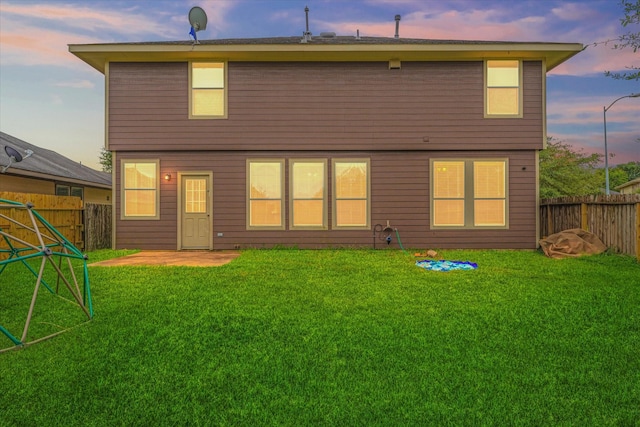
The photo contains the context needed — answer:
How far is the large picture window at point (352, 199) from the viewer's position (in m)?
10.0

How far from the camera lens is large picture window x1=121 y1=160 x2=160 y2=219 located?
32.6 feet

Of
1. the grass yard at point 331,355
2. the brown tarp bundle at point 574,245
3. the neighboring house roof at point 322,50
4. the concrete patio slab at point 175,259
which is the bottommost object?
the grass yard at point 331,355

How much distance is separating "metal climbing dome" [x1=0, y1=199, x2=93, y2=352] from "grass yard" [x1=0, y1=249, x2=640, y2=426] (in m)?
0.15

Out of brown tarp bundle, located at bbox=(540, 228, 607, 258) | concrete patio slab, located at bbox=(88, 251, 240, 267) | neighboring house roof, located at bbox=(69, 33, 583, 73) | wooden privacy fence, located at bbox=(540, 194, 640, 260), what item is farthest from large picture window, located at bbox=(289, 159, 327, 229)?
wooden privacy fence, located at bbox=(540, 194, 640, 260)

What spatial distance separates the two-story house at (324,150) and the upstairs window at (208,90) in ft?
0.09

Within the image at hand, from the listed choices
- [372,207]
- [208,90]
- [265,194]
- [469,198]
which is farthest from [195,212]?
[469,198]

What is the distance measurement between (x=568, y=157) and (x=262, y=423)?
86.9 feet

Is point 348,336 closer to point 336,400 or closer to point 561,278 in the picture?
point 336,400

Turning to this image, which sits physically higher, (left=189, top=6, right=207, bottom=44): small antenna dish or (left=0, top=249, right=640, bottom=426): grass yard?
(left=189, top=6, right=207, bottom=44): small antenna dish

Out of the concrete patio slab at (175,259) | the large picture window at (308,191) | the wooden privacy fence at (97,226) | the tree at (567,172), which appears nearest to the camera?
the concrete patio slab at (175,259)

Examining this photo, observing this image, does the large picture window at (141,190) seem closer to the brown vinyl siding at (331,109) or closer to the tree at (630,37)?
the brown vinyl siding at (331,109)

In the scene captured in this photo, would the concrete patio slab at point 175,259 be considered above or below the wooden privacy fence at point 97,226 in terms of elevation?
below

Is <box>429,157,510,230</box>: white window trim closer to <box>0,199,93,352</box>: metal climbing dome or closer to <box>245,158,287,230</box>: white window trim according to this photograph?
<box>245,158,287,230</box>: white window trim

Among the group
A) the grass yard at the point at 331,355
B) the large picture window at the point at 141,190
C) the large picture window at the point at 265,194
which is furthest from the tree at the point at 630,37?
the large picture window at the point at 141,190
